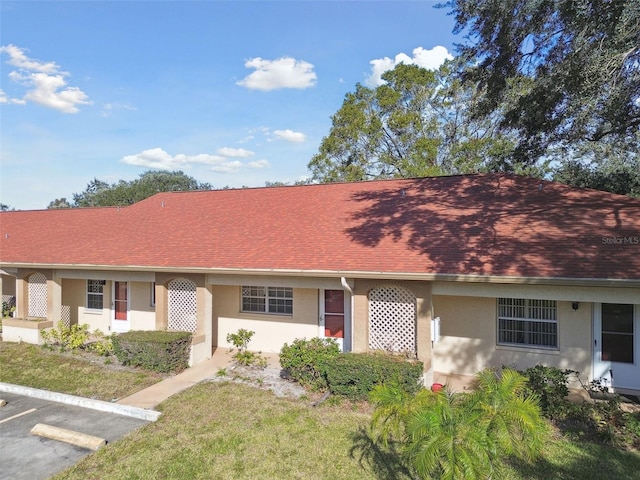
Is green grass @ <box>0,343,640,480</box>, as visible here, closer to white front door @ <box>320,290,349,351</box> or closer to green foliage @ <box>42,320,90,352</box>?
white front door @ <box>320,290,349,351</box>

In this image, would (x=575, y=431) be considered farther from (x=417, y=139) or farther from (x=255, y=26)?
(x=417, y=139)

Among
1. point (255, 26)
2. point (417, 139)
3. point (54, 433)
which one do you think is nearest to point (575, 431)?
point (54, 433)

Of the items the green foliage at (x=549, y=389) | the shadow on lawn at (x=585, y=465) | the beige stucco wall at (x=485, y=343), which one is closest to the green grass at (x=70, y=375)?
the beige stucco wall at (x=485, y=343)

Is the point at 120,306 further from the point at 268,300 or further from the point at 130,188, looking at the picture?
the point at 130,188

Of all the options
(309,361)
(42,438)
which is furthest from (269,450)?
(42,438)

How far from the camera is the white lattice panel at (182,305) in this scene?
39.4 ft

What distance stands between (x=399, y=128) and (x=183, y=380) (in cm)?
2332

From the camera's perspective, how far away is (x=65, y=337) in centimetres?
1298

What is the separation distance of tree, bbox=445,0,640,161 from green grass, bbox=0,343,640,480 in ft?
23.0

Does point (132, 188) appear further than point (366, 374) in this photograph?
Yes

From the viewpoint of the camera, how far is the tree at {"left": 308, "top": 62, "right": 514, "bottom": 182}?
91.0ft

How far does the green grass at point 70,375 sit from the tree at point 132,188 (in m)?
33.8

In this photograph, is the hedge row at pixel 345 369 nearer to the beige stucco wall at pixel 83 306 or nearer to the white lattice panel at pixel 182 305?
the white lattice panel at pixel 182 305

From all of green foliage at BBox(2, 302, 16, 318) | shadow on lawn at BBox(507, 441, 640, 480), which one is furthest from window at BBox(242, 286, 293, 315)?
green foliage at BBox(2, 302, 16, 318)
